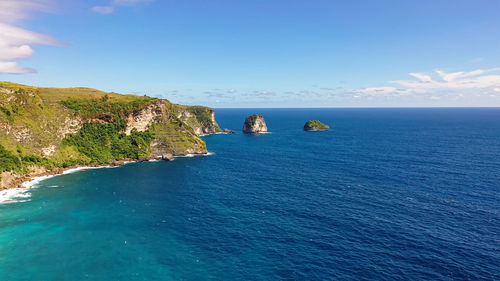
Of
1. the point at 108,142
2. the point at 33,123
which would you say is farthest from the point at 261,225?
the point at 33,123

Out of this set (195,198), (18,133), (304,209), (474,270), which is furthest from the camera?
(18,133)

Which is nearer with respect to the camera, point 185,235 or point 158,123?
point 185,235

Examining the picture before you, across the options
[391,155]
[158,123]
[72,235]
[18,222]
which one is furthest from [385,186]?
[158,123]

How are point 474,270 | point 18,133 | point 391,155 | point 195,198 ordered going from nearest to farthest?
1. point 474,270
2. point 195,198
3. point 18,133
4. point 391,155

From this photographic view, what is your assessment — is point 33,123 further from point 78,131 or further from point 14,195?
point 14,195

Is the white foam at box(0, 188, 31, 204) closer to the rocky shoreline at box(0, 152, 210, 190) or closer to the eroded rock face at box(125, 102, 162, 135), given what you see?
the rocky shoreline at box(0, 152, 210, 190)

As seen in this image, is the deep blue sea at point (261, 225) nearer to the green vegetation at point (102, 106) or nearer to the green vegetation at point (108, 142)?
the green vegetation at point (108, 142)

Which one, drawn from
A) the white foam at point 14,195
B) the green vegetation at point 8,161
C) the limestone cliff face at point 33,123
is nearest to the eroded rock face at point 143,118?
the limestone cliff face at point 33,123

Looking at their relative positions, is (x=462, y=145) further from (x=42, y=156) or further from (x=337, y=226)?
(x=42, y=156)
